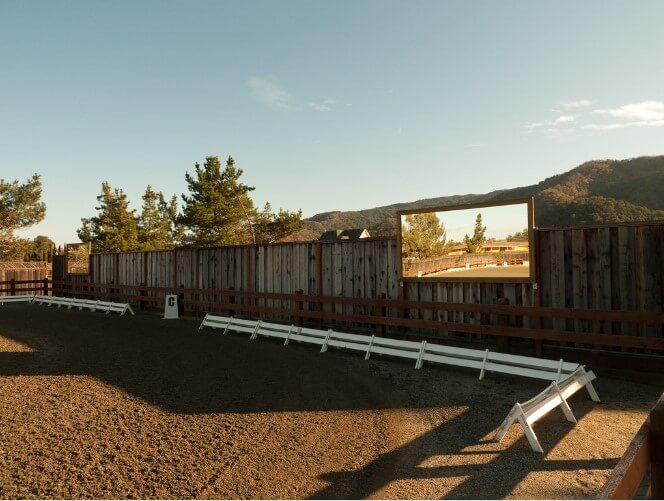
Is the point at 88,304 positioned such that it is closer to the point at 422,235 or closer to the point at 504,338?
the point at 422,235

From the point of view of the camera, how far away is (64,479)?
4324 mm

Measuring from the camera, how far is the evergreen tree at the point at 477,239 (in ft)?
31.4

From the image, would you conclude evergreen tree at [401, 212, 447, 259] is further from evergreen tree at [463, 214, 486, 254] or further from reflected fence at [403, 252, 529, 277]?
evergreen tree at [463, 214, 486, 254]

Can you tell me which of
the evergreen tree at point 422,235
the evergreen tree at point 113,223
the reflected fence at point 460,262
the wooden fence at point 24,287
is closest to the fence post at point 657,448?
the reflected fence at point 460,262

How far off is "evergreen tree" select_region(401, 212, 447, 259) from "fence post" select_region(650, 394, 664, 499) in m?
7.89

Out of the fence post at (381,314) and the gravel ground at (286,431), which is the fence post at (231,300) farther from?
the fence post at (381,314)

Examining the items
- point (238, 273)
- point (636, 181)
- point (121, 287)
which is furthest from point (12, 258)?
point (636, 181)

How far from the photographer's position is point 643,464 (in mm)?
2223

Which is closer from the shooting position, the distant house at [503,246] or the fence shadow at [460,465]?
the fence shadow at [460,465]

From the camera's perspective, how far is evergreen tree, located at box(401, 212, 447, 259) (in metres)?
10.1

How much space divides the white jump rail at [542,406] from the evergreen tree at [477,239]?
342cm

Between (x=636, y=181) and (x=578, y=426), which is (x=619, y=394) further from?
(x=636, y=181)

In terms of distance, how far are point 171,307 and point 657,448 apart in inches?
608

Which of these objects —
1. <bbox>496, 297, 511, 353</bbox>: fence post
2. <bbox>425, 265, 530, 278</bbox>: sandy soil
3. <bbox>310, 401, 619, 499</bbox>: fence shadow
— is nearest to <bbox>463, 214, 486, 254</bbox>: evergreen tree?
<bbox>425, 265, 530, 278</bbox>: sandy soil
